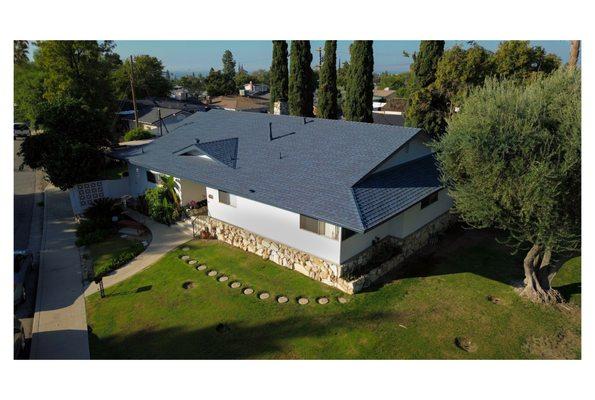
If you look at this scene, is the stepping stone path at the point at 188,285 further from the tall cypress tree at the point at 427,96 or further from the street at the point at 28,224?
the tall cypress tree at the point at 427,96

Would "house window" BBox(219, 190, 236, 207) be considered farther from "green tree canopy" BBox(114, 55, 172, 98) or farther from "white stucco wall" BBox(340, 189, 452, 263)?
"green tree canopy" BBox(114, 55, 172, 98)

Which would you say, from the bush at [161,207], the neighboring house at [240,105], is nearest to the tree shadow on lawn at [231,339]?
the bush at [161,207]

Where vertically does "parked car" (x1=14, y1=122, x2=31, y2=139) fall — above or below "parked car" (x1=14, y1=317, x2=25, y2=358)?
above

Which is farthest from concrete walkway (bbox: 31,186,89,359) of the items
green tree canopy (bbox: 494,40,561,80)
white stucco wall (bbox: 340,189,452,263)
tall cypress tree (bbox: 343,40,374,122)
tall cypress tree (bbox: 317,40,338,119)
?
green tree canopy (bbox: 494,40,561,80)

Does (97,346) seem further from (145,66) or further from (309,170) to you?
(145,66)

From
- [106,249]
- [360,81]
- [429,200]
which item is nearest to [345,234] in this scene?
[429,200]
